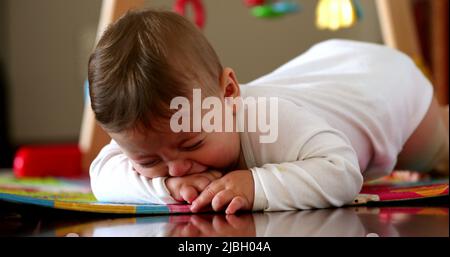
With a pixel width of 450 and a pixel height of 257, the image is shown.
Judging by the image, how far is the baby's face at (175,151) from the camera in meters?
0.78

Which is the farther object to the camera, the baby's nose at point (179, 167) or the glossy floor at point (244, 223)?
the baby's nose at point (179, 167)

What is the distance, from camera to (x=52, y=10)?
388 cm

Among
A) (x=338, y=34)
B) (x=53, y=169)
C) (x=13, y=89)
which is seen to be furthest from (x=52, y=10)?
(x=53, y=169)

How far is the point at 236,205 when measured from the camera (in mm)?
767

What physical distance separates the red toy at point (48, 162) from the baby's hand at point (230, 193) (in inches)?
44.0

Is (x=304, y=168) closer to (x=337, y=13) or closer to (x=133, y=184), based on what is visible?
(x=133, y=184)

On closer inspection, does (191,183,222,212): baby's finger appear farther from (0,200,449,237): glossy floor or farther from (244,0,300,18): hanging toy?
(244,0,300,18): hanging toy

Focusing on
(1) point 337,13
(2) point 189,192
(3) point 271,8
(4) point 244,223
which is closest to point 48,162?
(3) point 271,8

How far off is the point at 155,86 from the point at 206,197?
149 mm

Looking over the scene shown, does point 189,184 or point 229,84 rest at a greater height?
point 229,84

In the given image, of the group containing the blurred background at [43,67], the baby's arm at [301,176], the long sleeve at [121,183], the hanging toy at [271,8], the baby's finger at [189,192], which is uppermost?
the hanging toy at [271,8]

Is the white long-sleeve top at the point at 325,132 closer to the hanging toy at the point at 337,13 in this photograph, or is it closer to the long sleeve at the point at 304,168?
the long sleeve at the point at 304,168

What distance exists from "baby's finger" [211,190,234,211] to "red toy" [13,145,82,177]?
1.13 meters

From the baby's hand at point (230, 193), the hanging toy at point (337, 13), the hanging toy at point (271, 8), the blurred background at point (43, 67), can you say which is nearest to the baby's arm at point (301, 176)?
the baby's hand at point (230, 193)
